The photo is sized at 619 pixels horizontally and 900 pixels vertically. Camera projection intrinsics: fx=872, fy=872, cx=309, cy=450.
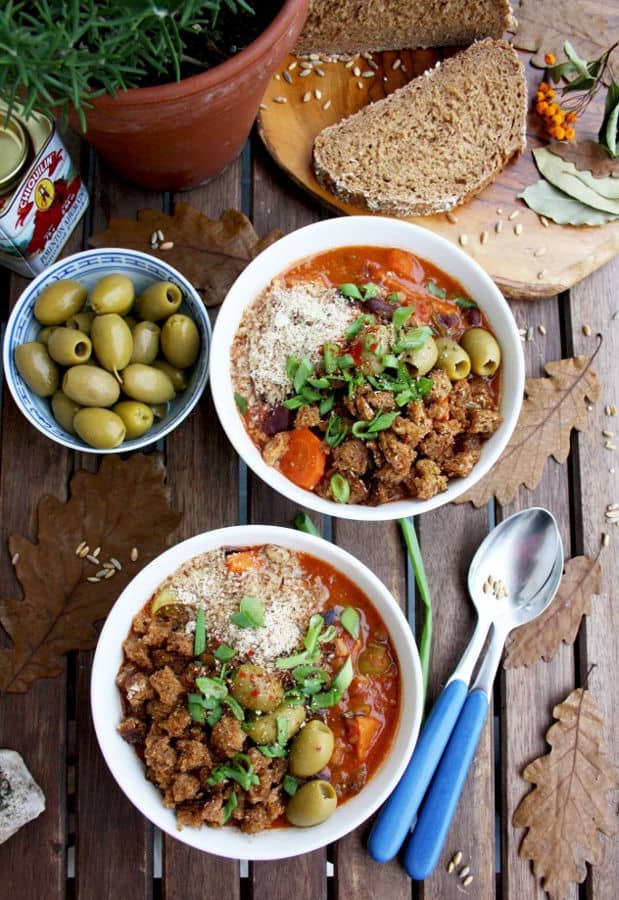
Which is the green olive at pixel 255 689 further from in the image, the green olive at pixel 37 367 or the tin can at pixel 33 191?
the tin can at pixel 33 191

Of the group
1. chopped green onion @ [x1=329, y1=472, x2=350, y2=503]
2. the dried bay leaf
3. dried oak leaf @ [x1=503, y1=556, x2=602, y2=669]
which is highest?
the dried bay leaf

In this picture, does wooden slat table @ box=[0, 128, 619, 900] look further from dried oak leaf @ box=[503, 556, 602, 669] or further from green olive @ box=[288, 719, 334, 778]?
green olive @ box=[288, 719, 334, 778]

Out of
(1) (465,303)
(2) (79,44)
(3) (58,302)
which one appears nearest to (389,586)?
(1) (465,303)

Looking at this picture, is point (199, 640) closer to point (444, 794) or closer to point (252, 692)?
point (252, 692)

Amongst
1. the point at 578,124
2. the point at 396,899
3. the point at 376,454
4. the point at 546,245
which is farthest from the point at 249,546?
the point at 578,124

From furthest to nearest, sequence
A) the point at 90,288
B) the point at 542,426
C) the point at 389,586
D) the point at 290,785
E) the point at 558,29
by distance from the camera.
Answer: the point at 558,29
the point at 542,426
the point at 389,586
the point at 90,288
the point at 290,785

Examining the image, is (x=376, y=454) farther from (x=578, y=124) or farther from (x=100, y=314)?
(x=578, y=124)

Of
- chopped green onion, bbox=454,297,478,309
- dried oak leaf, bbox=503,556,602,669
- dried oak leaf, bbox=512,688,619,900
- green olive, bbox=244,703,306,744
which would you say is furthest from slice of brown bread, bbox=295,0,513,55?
dried oak leaf, bbox=512,688,619,900
